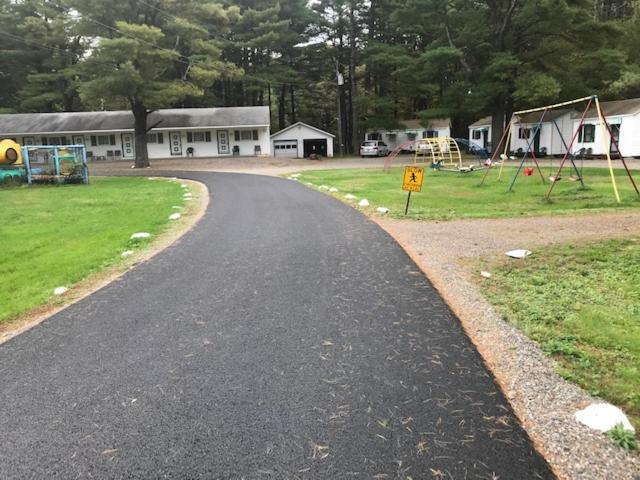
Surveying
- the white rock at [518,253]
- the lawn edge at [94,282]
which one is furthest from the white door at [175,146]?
the white rock at [518,253]

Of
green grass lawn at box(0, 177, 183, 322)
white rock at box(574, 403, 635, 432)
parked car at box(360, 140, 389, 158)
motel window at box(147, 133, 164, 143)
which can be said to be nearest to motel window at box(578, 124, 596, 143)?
parked car at box(360, 140, 389, 158)

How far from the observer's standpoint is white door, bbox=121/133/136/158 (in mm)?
44469

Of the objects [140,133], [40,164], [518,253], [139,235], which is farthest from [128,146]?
[518,253]

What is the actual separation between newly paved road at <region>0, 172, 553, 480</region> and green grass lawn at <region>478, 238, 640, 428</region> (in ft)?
2.53

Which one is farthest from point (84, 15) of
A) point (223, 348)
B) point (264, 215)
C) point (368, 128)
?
point (223, 348)

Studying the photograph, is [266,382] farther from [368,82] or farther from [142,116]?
[368,82]

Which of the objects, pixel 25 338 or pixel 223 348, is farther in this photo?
pixel 25 338

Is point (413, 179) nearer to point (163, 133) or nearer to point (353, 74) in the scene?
point (163, 133)

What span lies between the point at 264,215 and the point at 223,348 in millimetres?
8518

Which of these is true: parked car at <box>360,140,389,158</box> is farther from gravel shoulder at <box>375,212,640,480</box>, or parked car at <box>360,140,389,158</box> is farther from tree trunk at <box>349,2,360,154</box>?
gravel shoulder at <box>375,212,640,480</box>

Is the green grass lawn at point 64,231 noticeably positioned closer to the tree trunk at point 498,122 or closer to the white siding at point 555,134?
the tree trunk at point 498,122

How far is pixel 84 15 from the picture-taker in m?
29.9

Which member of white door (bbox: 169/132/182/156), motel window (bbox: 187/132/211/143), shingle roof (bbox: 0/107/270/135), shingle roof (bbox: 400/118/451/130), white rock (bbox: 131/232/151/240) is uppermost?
shingle roof (bbox: 0/107/270/135)

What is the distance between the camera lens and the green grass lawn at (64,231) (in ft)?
25.4
